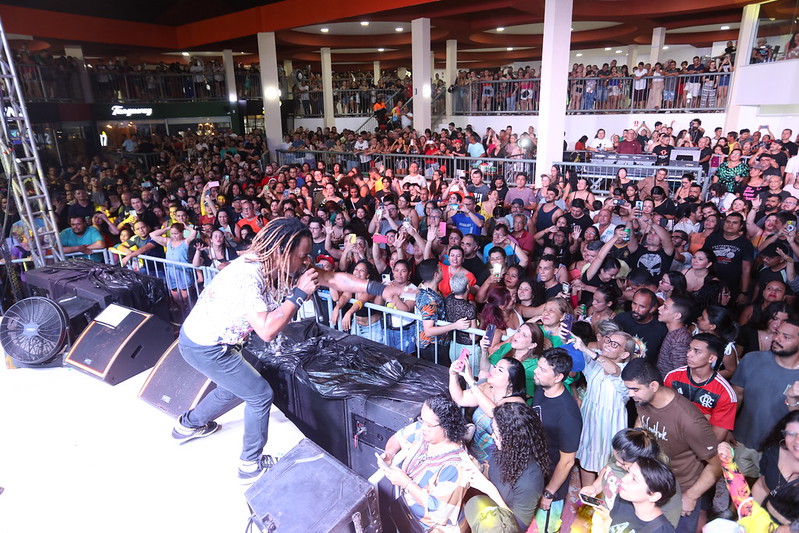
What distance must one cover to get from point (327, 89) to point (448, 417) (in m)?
16.7

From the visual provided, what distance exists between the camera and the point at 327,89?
17.5m

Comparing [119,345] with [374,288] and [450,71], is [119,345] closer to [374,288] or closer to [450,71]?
[374,288]

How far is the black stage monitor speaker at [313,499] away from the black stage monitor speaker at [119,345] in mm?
2309

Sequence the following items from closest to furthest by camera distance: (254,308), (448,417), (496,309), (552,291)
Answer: (448,417), (254,308), (496,309), (552,291)

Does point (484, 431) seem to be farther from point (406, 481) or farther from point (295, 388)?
point (295, 388)

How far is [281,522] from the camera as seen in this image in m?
2.30

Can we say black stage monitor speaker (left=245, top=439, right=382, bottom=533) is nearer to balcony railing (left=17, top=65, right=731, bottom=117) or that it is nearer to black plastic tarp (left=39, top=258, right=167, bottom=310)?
black plastic tarp (left=39, top=258, right=167, bottom=310)

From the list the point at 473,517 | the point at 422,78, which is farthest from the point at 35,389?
the point at 422,78

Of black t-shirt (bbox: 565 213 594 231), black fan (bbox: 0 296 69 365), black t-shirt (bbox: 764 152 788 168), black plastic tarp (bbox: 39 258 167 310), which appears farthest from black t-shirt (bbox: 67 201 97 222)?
black t-shirt (bbox: 764 152 788 168)

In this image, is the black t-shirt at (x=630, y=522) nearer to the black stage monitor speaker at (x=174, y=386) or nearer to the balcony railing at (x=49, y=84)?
the black stage monitor speaker at (x=174, y=386)

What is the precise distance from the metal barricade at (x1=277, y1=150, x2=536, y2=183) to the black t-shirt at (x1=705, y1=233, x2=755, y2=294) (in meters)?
4.36

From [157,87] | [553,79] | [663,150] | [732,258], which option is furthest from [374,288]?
[157,87]

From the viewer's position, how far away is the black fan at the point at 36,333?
14.5 feet

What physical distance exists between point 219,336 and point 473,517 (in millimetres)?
1630
